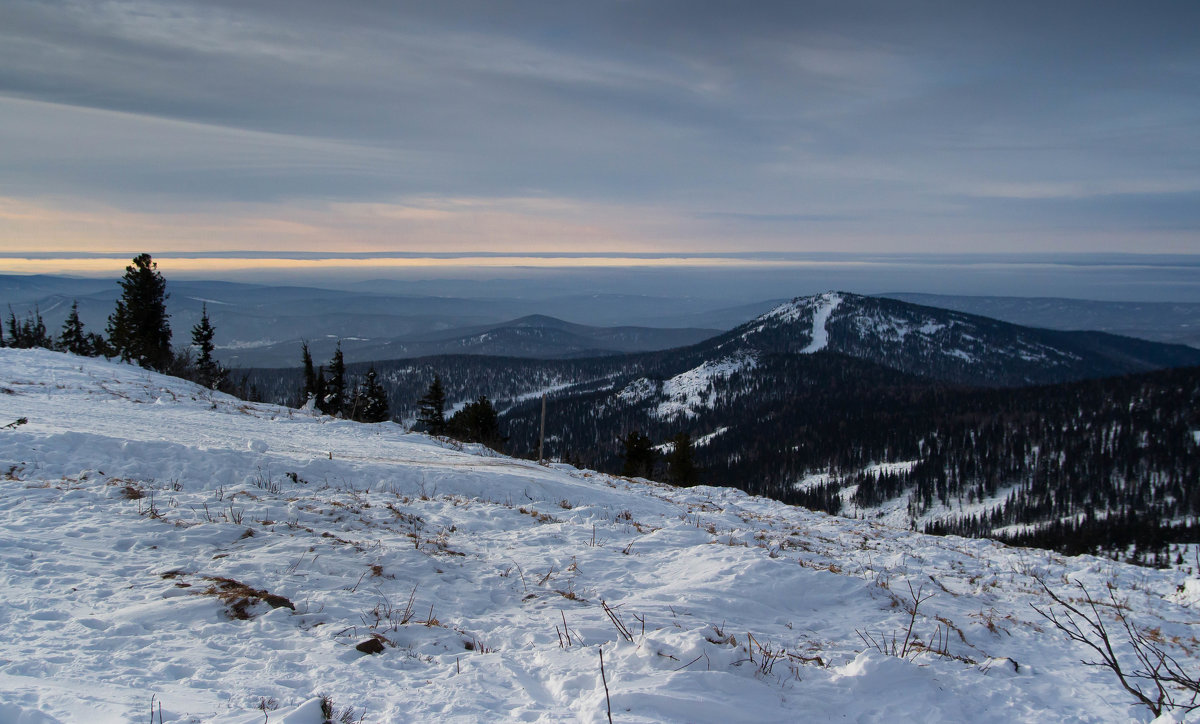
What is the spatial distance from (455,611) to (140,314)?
54877mm

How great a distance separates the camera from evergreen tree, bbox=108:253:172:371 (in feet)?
148

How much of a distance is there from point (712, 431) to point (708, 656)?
199 meters

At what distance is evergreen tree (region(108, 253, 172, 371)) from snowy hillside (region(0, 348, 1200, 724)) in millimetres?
42266

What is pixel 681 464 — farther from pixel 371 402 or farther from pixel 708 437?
pixel 708 437

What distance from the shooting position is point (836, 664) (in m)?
5.00

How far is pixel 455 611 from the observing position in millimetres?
5672

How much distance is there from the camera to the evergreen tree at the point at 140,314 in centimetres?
4519

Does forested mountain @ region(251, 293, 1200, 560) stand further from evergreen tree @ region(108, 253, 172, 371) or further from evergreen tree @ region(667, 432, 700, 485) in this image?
evergreen tree @ region(108, 253, 172, 371)

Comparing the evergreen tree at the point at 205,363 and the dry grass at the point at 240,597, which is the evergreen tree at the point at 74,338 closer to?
the evergreen tree at the point at 205,363

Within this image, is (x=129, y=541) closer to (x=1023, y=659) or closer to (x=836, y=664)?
(x=836, y=664)

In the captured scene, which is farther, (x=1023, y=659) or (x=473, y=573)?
(x=473, y=573)

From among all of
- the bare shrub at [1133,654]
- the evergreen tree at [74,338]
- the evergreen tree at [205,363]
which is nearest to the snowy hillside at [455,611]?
the bare shrub at [1133,654]

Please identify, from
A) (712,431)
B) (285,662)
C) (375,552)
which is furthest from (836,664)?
(712,431)

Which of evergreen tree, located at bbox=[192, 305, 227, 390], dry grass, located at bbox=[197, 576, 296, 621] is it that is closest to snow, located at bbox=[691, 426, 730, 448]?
evergreen tree, located at bbox=[192, 305, 227, 390]
